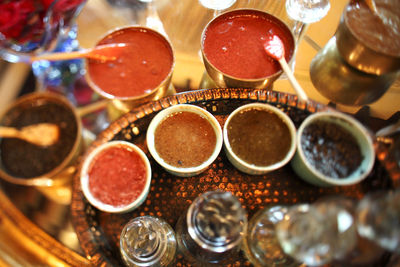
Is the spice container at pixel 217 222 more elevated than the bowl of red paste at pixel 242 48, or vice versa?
the bowl of red paste at pixel 242 48

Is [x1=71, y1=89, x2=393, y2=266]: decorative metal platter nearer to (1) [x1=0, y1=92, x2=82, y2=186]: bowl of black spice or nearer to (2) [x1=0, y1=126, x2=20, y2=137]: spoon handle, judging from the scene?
(1) [x1=0, y1=92, x2=82, y2=186]: bowl of black spice

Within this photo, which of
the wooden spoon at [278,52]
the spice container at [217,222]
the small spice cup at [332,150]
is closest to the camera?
the spice container at [217,222]

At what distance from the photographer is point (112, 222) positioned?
1.29 metres

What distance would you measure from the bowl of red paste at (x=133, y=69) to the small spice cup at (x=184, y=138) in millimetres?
139

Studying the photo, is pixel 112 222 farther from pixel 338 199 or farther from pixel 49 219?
pixel 338 199

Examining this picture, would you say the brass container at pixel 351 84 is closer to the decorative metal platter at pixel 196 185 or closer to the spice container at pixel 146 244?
the decorative metal platter at pixel 196 185

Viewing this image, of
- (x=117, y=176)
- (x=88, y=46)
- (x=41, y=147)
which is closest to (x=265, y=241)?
(x=117, y=176)

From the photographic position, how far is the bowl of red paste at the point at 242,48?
1.36 metres

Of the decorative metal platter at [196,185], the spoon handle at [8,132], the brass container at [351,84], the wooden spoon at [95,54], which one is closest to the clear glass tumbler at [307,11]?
the brass container at [351,84]

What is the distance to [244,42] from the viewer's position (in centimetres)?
145

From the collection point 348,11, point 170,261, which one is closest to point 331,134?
point 348,11

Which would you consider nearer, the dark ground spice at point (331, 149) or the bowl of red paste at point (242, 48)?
the dark ground spice at point (331, 149)

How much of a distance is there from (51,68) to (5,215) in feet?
2.56

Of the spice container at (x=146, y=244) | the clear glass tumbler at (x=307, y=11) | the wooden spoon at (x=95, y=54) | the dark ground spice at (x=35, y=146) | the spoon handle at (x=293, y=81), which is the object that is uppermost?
the clear glass tumbler at (x=307, y=11)
